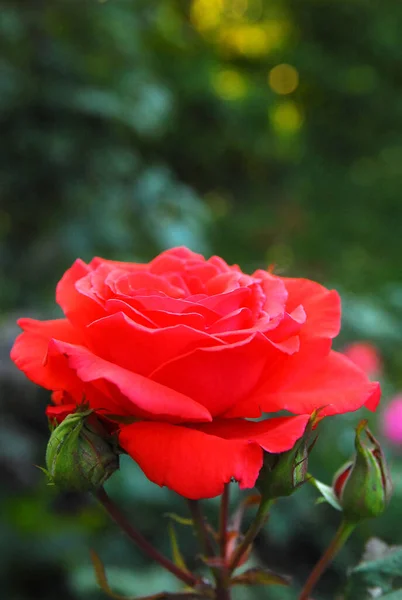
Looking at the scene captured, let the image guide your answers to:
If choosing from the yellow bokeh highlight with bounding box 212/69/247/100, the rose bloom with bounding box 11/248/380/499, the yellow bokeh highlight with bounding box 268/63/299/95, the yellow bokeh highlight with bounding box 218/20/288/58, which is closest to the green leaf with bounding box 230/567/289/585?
the rose bloom with bounding box 11/248/380/499

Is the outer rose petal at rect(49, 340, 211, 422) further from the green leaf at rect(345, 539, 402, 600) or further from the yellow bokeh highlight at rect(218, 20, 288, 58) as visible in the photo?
the yellow bokeh highlight at rect(218, 20, 288, 58)

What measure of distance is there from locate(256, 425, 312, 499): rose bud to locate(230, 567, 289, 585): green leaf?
0.09 meters

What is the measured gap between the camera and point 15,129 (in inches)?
79.4

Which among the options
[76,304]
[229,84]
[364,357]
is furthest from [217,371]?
[229,84]

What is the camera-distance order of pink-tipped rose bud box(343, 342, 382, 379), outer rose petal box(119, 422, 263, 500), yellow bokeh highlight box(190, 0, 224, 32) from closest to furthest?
outer rose petal box(119, 422, 263, 500)
pink-tipped rose bud box(343, 342, 382, 379)
yellow bokeh highlight box(190, 0, 224, 32)

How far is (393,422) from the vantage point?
1.45 meters

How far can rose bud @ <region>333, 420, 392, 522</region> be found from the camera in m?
0.49

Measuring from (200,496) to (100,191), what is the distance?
175cm

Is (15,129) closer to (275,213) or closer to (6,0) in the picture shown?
(6,0)

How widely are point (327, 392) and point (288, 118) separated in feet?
15.8

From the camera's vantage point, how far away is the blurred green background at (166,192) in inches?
52.2

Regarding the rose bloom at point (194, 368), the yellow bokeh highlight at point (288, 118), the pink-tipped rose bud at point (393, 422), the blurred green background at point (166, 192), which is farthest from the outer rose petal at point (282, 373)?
the yellow bokeh highlight at point (288, 118)

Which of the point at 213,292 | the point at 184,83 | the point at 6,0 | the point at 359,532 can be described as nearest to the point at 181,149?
the point at 184,83

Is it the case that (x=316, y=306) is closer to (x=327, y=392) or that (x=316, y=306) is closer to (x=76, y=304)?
(x=327, y=392)
